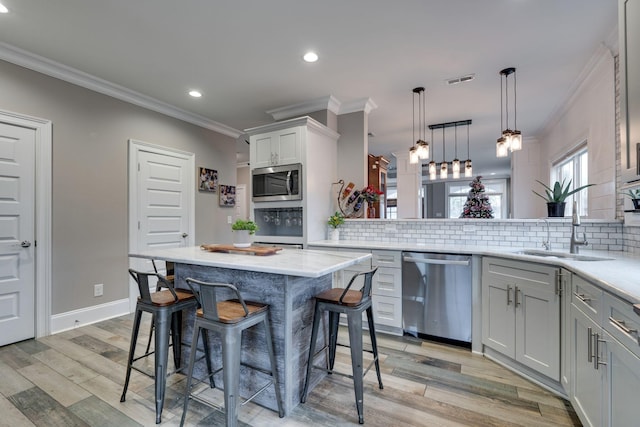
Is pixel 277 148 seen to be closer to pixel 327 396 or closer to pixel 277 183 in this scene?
pixel 277 183

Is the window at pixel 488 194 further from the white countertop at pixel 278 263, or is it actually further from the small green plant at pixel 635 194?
the white countertop at pixel 278 263

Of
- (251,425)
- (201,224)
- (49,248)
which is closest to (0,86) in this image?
(49,248)

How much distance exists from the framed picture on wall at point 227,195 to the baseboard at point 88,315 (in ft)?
6.50

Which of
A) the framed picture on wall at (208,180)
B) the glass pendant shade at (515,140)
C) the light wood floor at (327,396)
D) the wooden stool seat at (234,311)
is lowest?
the light wood floor at (327,396)

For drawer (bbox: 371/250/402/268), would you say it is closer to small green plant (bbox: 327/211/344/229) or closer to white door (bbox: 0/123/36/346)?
small green plant (bbox: 327/211/344/229)

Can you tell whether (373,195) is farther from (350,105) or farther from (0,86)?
(0,86)

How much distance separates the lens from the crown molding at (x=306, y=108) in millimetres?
3869

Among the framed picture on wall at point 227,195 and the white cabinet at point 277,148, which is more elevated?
the white cabinet at point 277,148

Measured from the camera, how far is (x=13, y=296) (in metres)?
2.81

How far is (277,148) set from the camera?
3768 mm

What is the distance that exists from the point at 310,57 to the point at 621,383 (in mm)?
3029

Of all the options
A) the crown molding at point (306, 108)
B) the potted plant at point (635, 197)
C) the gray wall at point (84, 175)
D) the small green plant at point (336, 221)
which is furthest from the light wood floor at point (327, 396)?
the crown molding at point (306, 108)

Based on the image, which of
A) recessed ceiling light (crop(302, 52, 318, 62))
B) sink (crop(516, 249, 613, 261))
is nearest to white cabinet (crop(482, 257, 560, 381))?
sink (crop(516, 249, 613, 261))

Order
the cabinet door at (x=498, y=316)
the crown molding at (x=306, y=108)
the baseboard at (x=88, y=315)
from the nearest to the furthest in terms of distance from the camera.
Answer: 1. the cabinet door at (x=498, y=316)
2. the baseboard at (x=88, y=315)
3. the crown molding at (x=306, y=108)
